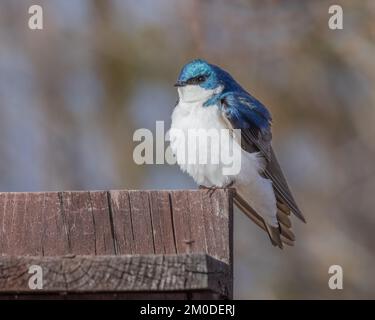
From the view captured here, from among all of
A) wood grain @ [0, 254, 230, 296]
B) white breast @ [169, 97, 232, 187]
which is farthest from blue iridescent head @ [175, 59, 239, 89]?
wood grain @ [0, 254, 230, 296]

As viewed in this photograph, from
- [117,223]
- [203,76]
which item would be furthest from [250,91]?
[117,223]

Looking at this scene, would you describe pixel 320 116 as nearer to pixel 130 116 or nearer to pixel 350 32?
pixel 350 32

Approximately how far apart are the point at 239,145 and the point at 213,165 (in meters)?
0.15

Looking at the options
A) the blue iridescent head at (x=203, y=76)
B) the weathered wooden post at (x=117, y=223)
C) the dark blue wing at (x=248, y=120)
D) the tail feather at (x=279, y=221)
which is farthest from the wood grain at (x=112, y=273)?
the blue iridescent head at (x=203, y=76)

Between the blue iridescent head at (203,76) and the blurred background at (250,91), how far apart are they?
130cm

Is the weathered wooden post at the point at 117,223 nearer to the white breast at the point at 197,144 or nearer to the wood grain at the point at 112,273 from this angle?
the wood grain at the point at 112,273

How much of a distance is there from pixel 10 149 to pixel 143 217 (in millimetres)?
3082

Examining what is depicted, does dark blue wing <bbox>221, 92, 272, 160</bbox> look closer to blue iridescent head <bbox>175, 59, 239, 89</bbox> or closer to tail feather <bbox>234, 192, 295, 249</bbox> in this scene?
blue iridescent head <bbox>175, 59, 239, 89</bbox>

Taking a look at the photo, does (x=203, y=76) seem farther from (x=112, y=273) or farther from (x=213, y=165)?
(x=112, y=273)

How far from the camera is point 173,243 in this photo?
3793 millimetres

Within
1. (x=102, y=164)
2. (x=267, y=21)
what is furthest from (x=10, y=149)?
(x=267, y=21)

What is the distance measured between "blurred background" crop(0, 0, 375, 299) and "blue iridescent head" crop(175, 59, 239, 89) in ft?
4.28

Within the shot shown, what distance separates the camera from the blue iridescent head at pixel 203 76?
544 centimetres

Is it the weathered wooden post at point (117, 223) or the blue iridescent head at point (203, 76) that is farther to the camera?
the blue iridescent head at point (203, 76)
